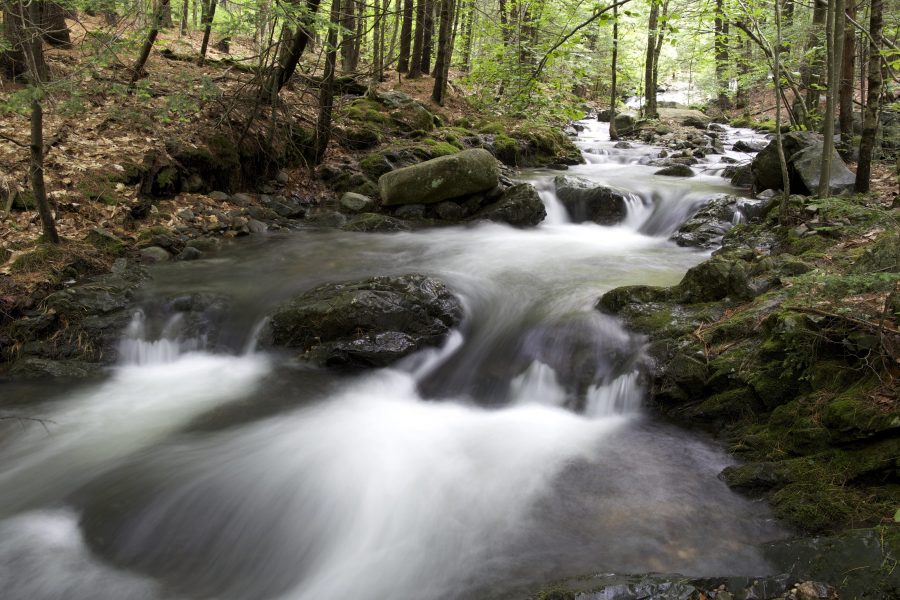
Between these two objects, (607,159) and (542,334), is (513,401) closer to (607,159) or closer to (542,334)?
(542,334)

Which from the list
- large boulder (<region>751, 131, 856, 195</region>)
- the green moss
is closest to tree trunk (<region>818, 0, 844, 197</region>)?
large boulder (<region>751, 131, 856, 195</region>)

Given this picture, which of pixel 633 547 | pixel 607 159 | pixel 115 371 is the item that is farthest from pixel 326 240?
pixel 607 159

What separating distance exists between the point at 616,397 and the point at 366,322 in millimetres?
2668

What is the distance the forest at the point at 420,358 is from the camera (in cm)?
344

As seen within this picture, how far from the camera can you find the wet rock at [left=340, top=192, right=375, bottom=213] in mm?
10555

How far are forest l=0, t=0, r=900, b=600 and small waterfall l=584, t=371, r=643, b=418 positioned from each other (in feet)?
0.11

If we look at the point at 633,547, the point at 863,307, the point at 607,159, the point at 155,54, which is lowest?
the point at 633,547

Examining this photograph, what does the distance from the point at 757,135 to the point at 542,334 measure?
17.6 metres

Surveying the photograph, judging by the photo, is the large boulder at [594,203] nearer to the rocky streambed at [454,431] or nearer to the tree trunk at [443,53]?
the rocky streambed at [454,431]

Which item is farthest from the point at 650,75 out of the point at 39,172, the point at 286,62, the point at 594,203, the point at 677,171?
the point at 39,172

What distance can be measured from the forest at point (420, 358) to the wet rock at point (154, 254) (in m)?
0.06

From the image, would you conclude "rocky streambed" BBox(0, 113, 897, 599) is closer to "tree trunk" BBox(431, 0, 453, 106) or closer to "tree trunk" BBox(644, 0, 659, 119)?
"tree trunk" BBox(431, 0, 453, 106)

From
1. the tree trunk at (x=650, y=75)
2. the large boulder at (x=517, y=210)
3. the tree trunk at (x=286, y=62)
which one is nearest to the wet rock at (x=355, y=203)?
the large boulder at (x=517, y=210)

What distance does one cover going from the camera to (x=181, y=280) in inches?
286
